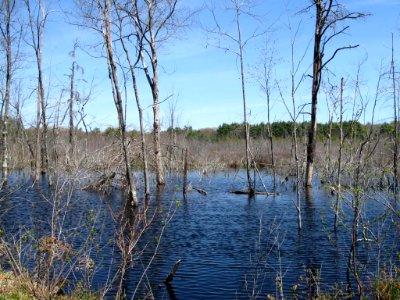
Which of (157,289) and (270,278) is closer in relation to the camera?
(157,289)

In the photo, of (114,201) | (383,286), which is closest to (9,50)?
(114,201)

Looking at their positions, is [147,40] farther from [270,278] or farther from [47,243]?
[47,243]

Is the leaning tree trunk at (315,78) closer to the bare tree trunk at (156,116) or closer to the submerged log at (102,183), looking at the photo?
the bare tree trunk at (156,116)

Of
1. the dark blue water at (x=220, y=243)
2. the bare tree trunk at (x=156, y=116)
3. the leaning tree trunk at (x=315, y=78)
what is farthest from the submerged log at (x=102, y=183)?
the leaning tree trunk at (x=315, y=78)

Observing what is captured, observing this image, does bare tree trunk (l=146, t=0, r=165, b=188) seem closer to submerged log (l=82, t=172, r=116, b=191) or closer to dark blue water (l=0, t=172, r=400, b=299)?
submerged log (l=82, t=172, r=116, b=191)

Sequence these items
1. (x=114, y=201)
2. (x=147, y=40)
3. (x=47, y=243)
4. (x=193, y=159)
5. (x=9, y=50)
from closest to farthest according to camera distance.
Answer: (x=47, y=243) < (x=114, y=201) < (x=147, y=40) < (x=9, y=50) < (x=193, y=159)

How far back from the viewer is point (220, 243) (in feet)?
46.3

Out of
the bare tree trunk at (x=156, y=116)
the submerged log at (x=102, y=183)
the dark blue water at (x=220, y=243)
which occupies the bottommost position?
the dark blue water at (x=220, y=243)

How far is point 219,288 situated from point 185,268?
163 centimetres

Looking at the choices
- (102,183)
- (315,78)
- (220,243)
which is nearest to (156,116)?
(102,183)

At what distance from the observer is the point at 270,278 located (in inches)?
423

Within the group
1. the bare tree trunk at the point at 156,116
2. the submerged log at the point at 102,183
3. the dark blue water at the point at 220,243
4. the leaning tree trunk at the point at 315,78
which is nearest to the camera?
the dark blue water at the point at 220,243

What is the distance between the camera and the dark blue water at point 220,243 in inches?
390

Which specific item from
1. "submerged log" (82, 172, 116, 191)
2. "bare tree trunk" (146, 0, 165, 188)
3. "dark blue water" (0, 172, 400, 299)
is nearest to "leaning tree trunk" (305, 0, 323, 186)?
"dark blue water" (0, 172, 400, 299)
